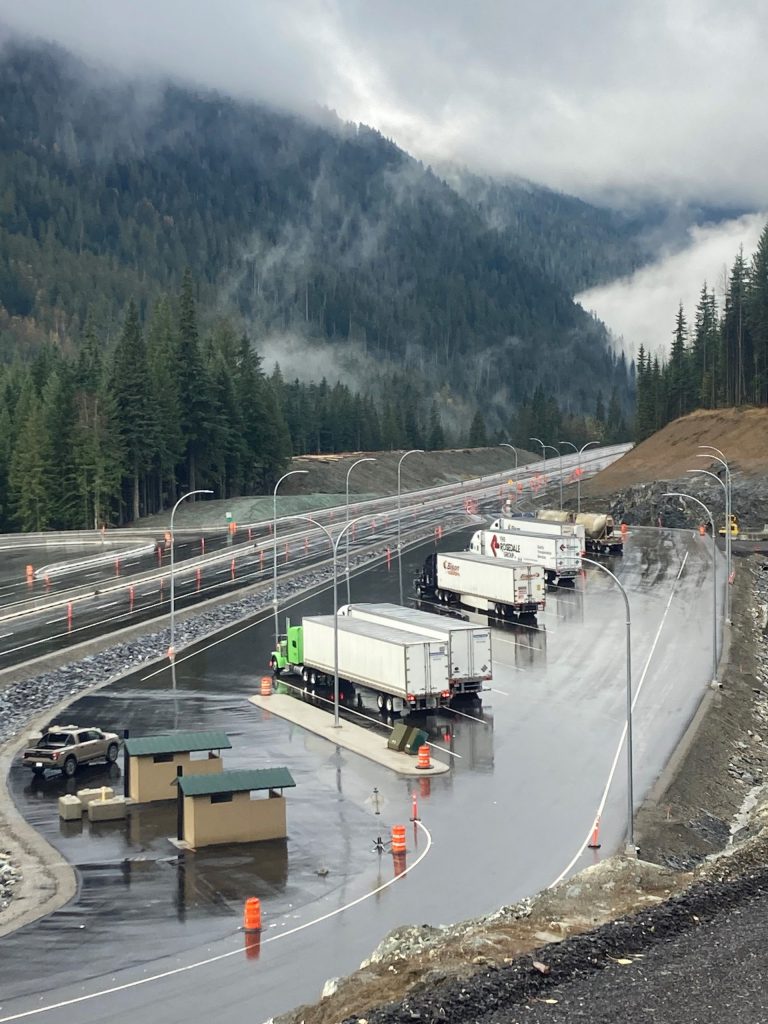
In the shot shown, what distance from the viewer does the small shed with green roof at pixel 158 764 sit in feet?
121

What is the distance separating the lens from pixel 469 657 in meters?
49.4

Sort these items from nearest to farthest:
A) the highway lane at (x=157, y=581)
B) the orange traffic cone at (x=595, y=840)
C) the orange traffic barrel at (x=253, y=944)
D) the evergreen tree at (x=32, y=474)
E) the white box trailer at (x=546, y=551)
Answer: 1. the orange traffic barrel at (x=253, y=944)
2. the orange traffic cone at (x=595, y=840)
3. the highway lane at (x=157, y=581)
4. the white box trailer at (x=546, y=551)
5. the evergreen tree at (x=32, y=474)

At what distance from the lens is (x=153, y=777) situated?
3697cm

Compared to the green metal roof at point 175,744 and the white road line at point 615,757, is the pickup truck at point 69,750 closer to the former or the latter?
the green metal roof at point 175,744

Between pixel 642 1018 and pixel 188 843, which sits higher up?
pixel 642 1018

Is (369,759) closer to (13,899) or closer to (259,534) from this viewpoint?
(13,899)

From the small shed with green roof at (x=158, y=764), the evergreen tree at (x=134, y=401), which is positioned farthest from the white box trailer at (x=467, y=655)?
the evergreen tree at (x=134, y=401)

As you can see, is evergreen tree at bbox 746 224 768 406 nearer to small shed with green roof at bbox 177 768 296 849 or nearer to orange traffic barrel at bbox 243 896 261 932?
small shed with green roof at bbox 177 768 296 849

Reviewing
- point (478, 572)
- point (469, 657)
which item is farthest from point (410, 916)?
point (478, 572)

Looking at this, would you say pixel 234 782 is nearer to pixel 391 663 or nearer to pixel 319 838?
pixel 319 838

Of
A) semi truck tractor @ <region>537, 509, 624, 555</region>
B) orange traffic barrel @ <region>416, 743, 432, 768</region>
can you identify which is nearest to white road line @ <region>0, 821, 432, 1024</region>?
orange traffic barrel @ <region>416, 743, 432, 768</region>

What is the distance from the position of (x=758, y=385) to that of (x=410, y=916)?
4803 inches

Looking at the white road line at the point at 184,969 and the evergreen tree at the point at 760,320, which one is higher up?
the evergreen tree at the point at 760,320

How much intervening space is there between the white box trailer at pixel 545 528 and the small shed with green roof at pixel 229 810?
171 ft
